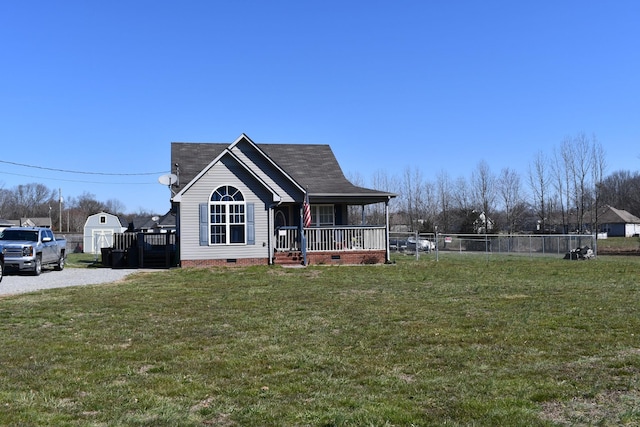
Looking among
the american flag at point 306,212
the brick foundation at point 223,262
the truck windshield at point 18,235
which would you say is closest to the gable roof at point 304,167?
the american flag at point 306,212

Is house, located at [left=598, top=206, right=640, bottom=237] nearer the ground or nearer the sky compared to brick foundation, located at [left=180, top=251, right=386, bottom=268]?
nearer the sky

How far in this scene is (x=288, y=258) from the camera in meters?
23.4

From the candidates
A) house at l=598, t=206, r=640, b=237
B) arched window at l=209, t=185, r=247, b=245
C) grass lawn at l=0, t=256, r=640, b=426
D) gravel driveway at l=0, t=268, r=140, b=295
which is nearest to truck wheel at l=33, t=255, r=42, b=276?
gravel driveway at l=0, t=268, r=140, b=295

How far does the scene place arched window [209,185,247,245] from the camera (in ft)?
74.2

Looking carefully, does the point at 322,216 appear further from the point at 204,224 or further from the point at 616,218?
the point at 616,218

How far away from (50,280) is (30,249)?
2.43 m

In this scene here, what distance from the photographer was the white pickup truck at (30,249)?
19.5 metres

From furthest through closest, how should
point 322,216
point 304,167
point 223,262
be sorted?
1. point 304,167
2. point 322,216
3. point 223,262

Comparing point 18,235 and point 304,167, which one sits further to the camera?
point 304,167

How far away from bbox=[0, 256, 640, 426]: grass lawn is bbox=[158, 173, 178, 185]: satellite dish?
35.4 feet

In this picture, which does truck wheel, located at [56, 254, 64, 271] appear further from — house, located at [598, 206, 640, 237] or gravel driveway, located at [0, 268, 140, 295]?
house, located at [598, 206, 640, 237]

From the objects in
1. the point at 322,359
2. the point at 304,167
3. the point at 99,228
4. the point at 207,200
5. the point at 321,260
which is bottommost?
the point at 322,359

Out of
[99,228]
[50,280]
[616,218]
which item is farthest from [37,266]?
[616,218]

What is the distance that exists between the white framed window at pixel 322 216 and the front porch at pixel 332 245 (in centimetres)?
189
